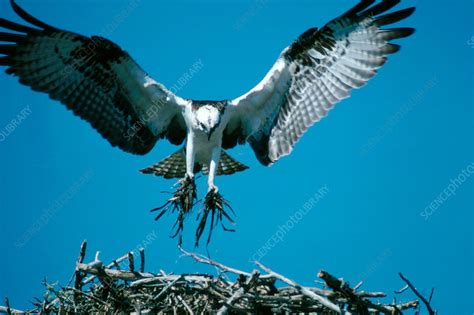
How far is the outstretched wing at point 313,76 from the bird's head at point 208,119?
347 mm

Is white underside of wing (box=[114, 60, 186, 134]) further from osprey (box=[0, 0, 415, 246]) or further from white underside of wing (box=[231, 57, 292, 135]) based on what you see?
white underside of wing (box=[231, 57, 292, 135])

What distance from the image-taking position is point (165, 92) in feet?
21.5

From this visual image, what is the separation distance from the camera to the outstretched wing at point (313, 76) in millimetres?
6438

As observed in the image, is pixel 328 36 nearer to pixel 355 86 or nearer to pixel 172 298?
pixel 355 86

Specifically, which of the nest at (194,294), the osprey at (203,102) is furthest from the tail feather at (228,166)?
the nest at (194,294)

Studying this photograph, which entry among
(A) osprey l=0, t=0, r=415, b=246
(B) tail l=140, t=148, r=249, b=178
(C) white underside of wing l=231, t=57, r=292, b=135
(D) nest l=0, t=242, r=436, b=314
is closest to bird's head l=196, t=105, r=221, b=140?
(A) osprey l=0, t=0, r=415, b=246

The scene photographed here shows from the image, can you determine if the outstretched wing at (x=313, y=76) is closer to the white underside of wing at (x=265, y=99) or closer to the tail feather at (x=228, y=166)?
the white underside of wing at (x=265, y=99)

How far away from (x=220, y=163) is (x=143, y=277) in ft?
9.02

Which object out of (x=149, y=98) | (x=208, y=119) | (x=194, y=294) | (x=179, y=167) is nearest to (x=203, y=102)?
(x=208, y=119)

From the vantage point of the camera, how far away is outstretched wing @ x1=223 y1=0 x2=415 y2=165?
21.1 ft

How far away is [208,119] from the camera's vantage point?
20.7ft

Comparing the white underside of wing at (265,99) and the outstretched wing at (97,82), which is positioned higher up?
the white underside of wing at (265,99)

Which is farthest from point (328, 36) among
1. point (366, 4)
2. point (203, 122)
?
point (203, 122)

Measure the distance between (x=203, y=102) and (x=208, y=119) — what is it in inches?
10.6
